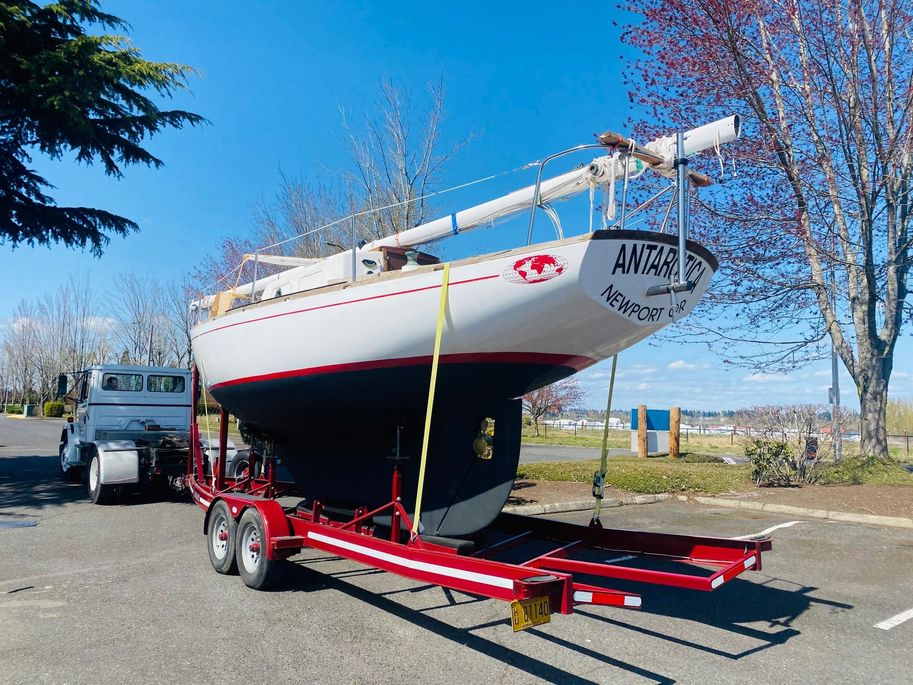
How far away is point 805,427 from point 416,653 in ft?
37.3

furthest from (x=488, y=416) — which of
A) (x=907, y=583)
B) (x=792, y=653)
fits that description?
(x=907, y=583)

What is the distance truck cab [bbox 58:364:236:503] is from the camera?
10.6 meters

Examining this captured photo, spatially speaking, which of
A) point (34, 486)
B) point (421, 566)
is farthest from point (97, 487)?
point (421, 566)

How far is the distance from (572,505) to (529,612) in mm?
7084

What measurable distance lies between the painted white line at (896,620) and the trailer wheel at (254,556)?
15.9 feet

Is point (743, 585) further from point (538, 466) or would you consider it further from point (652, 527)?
point (538, 466)

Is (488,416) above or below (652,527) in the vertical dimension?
above

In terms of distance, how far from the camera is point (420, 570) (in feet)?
14.5

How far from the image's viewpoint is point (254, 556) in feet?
19.9

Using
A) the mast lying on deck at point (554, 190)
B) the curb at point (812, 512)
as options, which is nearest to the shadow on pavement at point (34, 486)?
the mast lying on deck at point (554, 190)

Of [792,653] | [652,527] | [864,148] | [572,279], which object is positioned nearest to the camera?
[572,279]

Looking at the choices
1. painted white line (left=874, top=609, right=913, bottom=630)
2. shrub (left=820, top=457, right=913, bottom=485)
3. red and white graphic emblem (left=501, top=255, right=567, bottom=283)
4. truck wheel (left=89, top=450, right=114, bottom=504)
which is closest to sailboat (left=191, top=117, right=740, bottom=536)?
red and white graphic emblem (left=501, top=255, right=567, bottom=283)

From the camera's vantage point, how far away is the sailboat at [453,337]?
4.49m

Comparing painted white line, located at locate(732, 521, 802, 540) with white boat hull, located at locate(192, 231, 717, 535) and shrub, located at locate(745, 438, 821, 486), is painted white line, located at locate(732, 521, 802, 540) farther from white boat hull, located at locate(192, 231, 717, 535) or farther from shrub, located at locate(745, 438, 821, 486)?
white boat hull, located at locate(192, 231, 717, 535)
